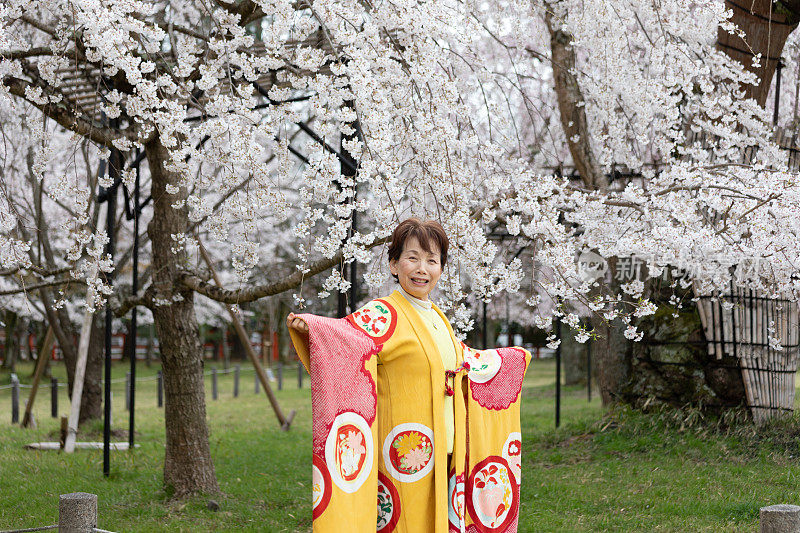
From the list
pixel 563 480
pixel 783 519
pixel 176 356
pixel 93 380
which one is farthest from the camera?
pixel 93 380

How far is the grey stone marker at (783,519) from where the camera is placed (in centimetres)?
290

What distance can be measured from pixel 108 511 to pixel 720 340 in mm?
5170

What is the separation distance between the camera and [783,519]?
2.90 meters

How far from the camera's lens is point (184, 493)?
5750mm

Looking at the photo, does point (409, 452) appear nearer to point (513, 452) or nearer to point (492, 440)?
point (492, 440)

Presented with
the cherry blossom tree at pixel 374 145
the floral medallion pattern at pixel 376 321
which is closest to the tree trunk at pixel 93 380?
the cherry blossom tree at pixel 374 145

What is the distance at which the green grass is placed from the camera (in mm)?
5074

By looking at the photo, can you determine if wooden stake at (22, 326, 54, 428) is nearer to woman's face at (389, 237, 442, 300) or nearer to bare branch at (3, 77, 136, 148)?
bare branch at (3, 77, 136, 148)

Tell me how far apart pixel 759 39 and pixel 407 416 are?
573 cm

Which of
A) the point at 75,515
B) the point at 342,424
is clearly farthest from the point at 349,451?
the point at 75,515

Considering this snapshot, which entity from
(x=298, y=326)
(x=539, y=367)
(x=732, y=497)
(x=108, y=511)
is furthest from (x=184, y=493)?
(x=539, y=367)

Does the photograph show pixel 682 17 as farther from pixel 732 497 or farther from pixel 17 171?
pixel 17 171

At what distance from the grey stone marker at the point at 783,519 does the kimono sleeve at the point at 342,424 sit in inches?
58.6

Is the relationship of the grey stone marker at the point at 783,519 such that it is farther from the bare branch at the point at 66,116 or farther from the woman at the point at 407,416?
the bare branch at the point at 66,116
